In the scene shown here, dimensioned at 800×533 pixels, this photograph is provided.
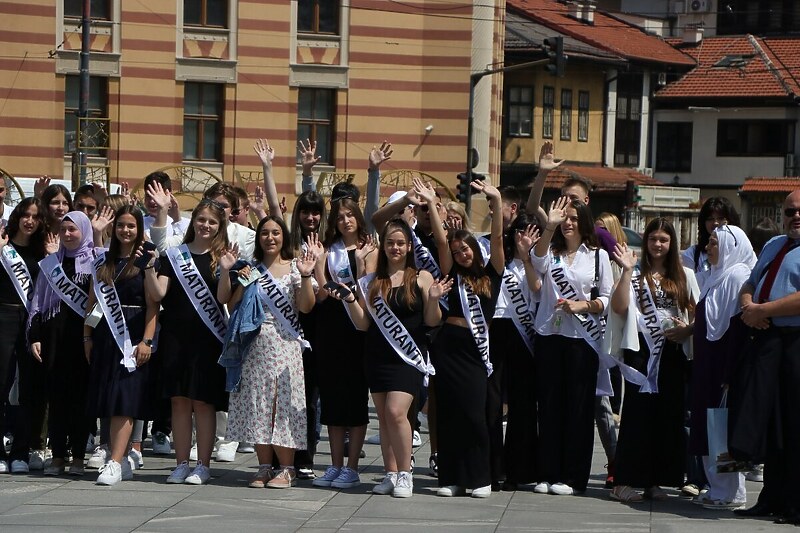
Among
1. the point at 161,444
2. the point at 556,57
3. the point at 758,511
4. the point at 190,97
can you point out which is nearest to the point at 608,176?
the point at 556,57

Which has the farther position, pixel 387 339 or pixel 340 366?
pixel 340 366

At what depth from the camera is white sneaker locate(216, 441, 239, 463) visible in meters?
11.3

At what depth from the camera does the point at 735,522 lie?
8961 millimetres

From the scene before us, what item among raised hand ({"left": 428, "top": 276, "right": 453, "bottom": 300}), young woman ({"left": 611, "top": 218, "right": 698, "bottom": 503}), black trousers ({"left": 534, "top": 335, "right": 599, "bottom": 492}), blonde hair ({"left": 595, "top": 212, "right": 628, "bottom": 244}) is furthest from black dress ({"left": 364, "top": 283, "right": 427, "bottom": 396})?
blonde hair ({"left": 595, "top": 212, "right": 628, "bottom": 244})

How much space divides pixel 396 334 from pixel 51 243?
2.86 meters

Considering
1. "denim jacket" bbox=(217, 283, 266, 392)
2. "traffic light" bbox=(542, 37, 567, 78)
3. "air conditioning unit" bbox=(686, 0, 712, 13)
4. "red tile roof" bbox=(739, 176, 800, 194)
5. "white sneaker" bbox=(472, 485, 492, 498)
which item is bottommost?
"white sneaker" bbox=(472, 485, 492, 498)

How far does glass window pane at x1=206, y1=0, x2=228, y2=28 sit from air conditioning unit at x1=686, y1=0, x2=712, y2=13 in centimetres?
3848

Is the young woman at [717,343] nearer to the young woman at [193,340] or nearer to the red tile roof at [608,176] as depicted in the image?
the young woman at [193,340]

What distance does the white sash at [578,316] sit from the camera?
995 centimetres

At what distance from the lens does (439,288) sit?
9.57 meters

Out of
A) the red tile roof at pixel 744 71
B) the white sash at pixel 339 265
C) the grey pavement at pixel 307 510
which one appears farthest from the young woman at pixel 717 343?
the red tile roof at pixel 744 71

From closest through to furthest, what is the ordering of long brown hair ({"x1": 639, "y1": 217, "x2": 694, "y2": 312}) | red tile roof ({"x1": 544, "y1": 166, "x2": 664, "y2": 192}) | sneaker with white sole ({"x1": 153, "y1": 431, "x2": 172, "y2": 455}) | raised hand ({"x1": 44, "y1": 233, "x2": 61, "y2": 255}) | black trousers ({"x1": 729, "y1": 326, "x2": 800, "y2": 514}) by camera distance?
black trousers ({"x1": 729, "y1": 326, "x2": 800, "y2": 514}) → long brown hair ({"x1": 639, "y1": 217, "x2": 694, "y2": 312}) → raised hand ({"x1": 44, "y1": 233, "x2": 61, "y2": 255}) → sneaker with white sole ({"x1": 153, "y1": 431, "x2": 172, "y2": 455}) → red tile roof ({"x1": 544, "y1": 166, "x2": 664, "y2": 192})

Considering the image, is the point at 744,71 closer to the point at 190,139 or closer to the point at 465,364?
the point at 190,139

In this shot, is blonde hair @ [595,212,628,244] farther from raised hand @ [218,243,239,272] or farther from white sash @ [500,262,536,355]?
raised hand @ [218,243,239,272]
